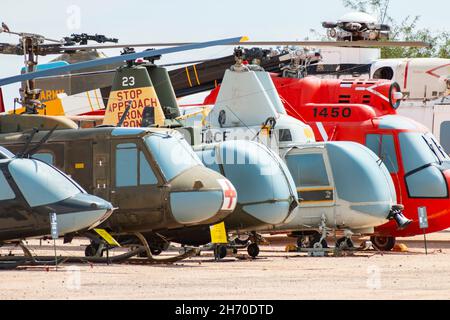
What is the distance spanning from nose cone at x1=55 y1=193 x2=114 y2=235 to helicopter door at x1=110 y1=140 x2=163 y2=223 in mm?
1357

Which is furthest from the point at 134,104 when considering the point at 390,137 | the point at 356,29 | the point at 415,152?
the point at 356,29

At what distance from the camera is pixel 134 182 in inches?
698

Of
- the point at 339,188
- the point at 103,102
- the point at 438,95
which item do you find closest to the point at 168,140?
the point at 339,188

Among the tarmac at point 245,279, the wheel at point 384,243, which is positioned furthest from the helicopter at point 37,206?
the wheel at point 384,243

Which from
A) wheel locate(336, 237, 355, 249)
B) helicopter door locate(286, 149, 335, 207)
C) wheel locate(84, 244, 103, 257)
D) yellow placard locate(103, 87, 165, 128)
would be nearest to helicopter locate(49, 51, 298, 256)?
yellow placard locate(103, 87, 165, 128)

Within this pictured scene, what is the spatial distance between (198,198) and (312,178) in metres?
4.00

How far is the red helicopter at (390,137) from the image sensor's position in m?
22.5

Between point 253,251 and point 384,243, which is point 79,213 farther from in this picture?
point 384,243

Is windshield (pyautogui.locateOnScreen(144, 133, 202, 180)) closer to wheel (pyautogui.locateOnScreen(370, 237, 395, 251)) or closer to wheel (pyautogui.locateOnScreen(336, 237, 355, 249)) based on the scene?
wheel (pyautogui.locateOnScreen(336, 237, 355, 249))

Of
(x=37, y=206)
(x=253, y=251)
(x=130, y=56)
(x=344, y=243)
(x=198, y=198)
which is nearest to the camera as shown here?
(x=130, y=56)

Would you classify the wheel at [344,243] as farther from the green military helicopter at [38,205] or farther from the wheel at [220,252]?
the green military helicopter at [38,205]

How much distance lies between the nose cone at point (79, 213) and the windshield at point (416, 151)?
788cm
